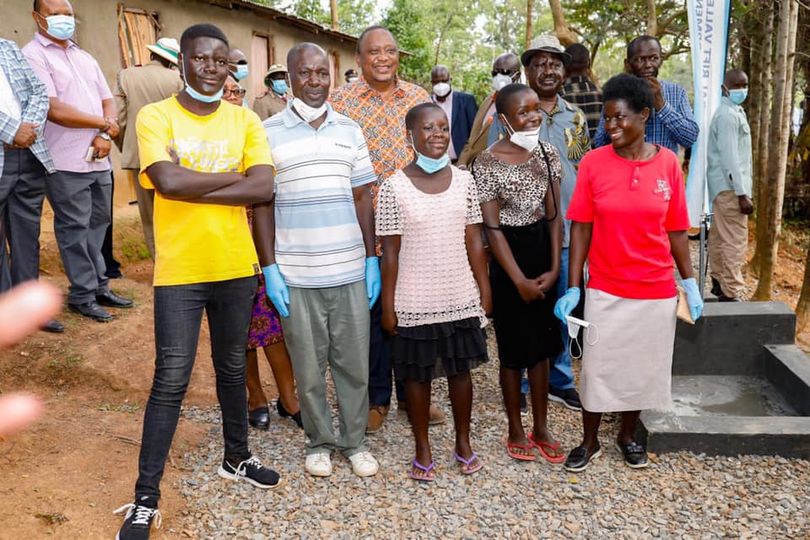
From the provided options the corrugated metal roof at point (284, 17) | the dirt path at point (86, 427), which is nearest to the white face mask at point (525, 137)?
the dirt path at point (86, 427)

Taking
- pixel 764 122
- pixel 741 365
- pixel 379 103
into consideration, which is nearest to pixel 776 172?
pixel 741 365

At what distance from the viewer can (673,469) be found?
138 inches

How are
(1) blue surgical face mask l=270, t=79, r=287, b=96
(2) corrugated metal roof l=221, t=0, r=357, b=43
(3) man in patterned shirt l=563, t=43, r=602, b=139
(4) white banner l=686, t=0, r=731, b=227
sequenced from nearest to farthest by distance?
(3) man in patterned shirt l=563, t=43, r=602, b=139, (4) white banner l=686, t=0, r=731, b=227, (1) blue surgical face mask l=270, t=79, r=287, b=96, (2) corrugated metal roof l=221, t=0, r=357, b=43

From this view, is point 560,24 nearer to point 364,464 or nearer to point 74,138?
point 74,138

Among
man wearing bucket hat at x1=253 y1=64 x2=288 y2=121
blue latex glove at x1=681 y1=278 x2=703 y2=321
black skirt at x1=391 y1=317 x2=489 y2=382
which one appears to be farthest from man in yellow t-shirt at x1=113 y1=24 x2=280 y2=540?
man wearing bucket hat at x1=253 y1=64 x2=288 y2=121

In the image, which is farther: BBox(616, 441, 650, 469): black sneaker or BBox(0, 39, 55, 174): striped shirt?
Result: BBox(0, 39, 55, 174): striped shirt

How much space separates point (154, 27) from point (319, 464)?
8.33m

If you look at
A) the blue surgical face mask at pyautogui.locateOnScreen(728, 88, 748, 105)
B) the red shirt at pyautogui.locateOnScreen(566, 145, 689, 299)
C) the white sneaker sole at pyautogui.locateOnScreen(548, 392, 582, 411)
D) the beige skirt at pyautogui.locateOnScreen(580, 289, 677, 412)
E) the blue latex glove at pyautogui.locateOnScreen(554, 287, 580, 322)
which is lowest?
the white sneaker sole at pyautogui.locateOnScreen(548, 392, 582, 411)

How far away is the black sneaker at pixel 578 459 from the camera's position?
347cm

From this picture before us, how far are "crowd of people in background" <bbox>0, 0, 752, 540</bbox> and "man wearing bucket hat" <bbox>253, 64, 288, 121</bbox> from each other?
105 inches

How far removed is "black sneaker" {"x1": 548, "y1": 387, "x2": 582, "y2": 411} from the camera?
13.9 ft

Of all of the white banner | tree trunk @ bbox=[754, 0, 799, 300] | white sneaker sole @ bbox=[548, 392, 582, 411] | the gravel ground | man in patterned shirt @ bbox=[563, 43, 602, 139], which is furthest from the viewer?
tree trunk @ bbox=[754, 0, 799, 300]

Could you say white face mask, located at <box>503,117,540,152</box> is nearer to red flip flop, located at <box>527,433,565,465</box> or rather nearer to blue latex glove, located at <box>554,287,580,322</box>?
blue latex glove, located at <box>554,287,580,322</box>

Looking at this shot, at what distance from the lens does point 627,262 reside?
3262mm
